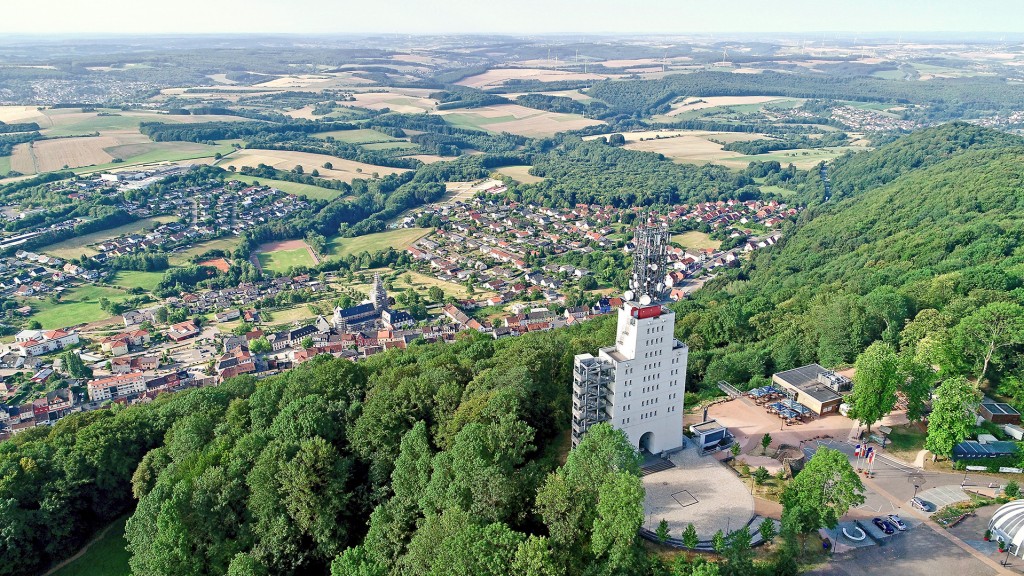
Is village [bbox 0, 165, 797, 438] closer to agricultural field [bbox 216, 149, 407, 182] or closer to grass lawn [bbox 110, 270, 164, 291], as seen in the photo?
grass lawn [bbox 110, 270, 164, 291]

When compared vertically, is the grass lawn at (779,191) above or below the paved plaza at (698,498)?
below

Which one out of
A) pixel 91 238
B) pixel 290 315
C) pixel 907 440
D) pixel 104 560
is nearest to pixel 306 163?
pixel 91 238

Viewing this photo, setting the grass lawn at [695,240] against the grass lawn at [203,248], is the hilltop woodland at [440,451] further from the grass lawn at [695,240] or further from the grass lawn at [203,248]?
the grass lawn at [203,248]

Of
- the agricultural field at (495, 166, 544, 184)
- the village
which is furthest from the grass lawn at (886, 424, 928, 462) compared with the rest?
the agricultural field at (495, 166, 544, 184)

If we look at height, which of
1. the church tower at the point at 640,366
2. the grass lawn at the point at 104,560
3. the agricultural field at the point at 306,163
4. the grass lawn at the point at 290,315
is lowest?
the grass lawn at the point at 290,315

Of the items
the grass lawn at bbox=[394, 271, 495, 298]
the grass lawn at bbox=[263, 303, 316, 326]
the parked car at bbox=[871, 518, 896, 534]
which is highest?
the parked car at bbox=[871, 518, 896, 534]

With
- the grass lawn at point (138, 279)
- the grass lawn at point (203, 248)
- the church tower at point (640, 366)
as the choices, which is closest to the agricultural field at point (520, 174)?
the grass lawn at point (203, 248)
